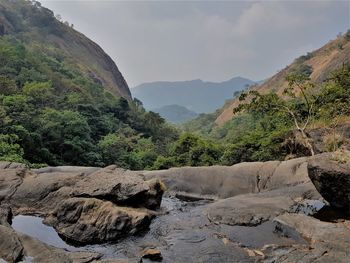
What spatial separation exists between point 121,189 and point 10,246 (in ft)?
17.1

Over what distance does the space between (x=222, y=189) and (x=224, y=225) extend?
4.38 m

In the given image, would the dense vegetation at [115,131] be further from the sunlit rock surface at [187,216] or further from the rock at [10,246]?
the rock at [10,246]

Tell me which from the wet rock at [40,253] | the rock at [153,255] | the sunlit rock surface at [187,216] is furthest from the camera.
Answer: the rock at [153,255]

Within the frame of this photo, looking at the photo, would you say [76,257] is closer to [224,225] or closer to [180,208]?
[224,225]

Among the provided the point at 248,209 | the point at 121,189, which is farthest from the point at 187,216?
the point at 121,189

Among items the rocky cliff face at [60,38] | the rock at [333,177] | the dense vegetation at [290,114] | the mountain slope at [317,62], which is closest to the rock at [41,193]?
the rock at [333,177]

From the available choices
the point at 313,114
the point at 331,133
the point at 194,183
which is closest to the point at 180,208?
the point at 194,183

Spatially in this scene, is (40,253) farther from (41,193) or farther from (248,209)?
(248,209)

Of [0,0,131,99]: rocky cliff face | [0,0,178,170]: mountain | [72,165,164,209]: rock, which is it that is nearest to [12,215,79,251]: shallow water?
[72,165,164,209]: rock

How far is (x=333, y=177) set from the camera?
1224cm

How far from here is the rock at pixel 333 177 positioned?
12.1m

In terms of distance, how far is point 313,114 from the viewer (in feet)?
89.7

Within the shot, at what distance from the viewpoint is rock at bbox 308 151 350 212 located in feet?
39.8

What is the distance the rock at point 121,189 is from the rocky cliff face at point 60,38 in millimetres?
75238
